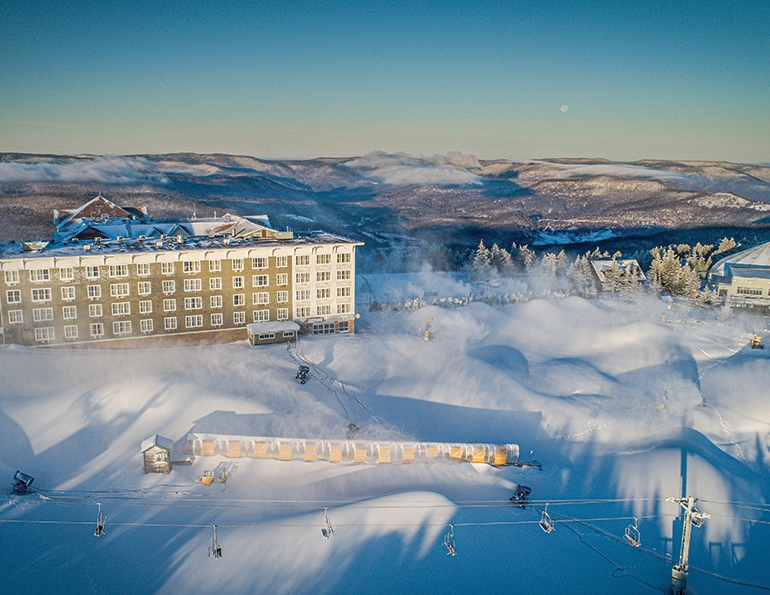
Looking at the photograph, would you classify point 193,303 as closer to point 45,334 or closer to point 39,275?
point 45,334

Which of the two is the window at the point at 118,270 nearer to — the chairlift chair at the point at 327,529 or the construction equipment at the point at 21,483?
the construction equipment at the point at 21,483

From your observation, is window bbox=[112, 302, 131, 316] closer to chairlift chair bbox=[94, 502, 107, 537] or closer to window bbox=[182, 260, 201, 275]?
window bbox=[182, 260, 201, 275]

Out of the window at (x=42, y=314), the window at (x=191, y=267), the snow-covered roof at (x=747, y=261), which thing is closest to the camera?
the window at (x=42, y=314)

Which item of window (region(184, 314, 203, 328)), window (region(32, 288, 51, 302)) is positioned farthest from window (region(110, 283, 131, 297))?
window (region(184, 314, 203, 328))

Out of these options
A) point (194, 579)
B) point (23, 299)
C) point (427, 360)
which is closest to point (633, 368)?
point (427, 360)

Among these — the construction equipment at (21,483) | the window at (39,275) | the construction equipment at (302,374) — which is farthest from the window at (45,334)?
the construction equipment at (302,374)
